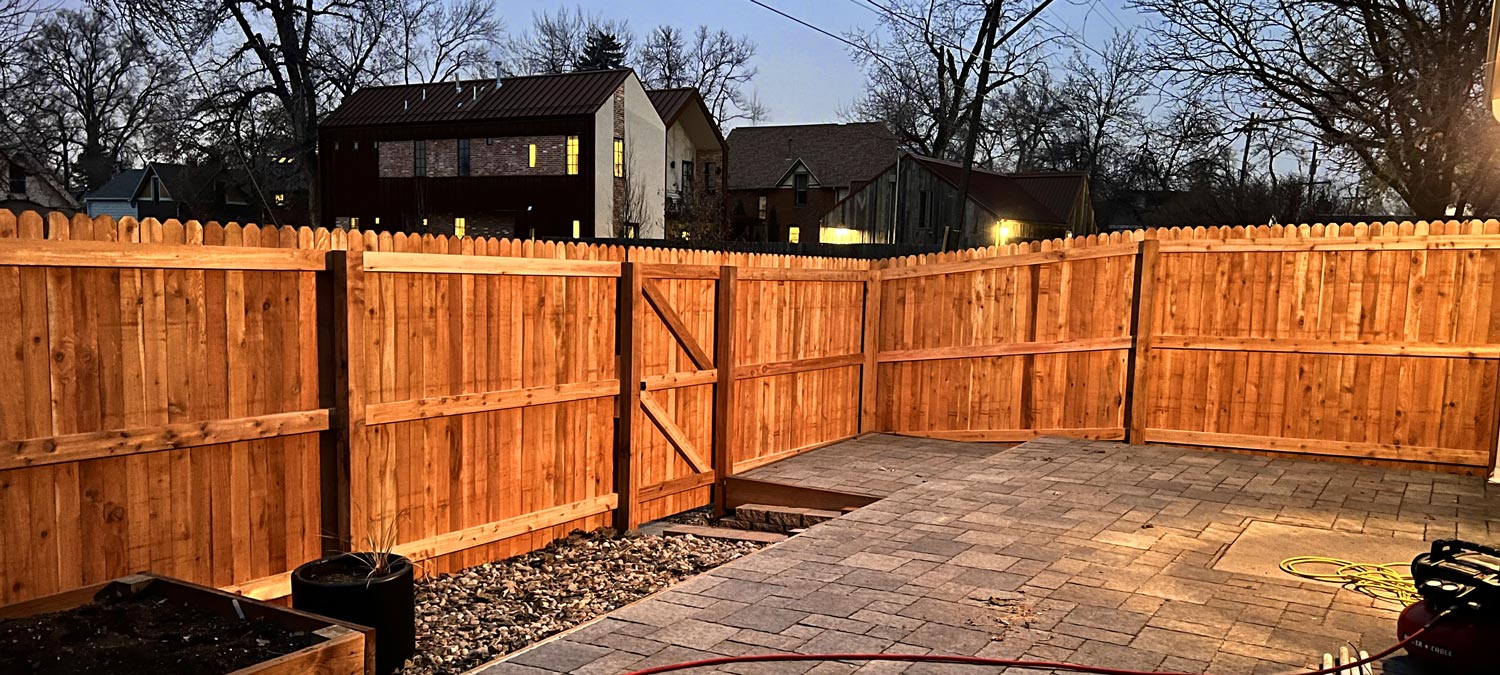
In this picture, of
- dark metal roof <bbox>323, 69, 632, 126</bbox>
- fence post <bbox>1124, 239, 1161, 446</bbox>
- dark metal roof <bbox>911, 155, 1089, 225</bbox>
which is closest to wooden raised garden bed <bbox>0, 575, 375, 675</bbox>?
fence post <bbox>1124, 239, 1161, 446</bbox>

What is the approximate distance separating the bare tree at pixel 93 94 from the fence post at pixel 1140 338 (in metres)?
24.9

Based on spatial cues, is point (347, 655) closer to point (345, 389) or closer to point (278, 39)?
point (345, 389)

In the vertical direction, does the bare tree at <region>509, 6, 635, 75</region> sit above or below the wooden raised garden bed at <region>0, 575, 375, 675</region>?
above

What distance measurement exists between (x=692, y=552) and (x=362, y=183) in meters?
32.2

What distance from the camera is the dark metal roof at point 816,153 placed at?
153ft

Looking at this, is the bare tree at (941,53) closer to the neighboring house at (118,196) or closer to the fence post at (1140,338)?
the fence post at (1140,338)

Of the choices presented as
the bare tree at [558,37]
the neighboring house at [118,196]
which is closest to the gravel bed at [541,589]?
the bare tree at [558,37]

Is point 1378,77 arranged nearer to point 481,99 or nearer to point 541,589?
point 541,589

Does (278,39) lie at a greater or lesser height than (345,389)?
greater

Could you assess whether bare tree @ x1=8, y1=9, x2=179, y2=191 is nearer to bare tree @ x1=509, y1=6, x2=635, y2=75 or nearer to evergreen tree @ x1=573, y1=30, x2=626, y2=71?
bare tree @ x1=509, y1=6, x2=635, y2=75

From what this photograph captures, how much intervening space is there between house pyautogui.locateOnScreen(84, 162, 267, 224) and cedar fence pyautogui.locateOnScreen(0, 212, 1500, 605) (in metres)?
41.7

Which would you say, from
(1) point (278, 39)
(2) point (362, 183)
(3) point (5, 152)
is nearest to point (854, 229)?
(2) point (362, 183)

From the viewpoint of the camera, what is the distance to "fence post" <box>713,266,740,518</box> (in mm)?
8391

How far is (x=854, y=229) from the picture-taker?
131 ft
